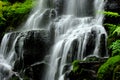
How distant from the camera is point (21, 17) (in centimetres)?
2133

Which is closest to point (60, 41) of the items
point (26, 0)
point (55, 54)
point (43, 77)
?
point (55, 54)

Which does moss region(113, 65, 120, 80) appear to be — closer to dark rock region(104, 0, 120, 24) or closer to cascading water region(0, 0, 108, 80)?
cascading water region(0, 0, 108, 80)

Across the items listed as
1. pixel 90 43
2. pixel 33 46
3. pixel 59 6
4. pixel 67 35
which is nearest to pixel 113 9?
pixel 67 35

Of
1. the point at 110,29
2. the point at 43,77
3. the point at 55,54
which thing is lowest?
the point at 43,77

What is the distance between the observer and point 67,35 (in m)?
16.2

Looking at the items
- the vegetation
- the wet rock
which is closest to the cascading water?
the wet rock

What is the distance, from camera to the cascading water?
14055mm

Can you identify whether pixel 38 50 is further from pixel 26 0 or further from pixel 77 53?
pixel 26 0

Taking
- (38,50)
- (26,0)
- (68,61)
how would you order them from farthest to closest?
(26,0), (38,50), (68,61)

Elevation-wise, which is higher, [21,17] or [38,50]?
[21,17]

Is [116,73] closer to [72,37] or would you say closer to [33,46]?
[72,37]

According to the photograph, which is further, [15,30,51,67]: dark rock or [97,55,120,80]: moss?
[15,30,51,67]: dark rock

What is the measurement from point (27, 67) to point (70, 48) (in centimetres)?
227

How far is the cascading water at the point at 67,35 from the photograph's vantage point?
14055 millimetres
